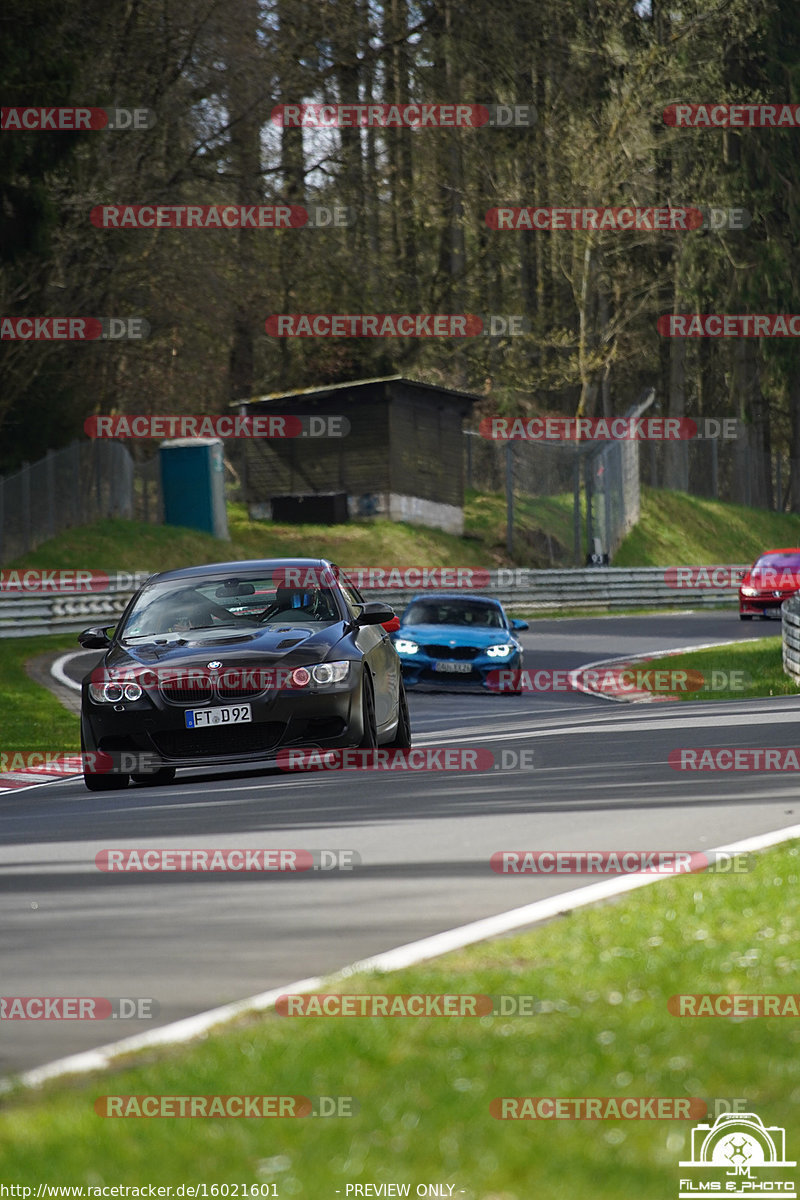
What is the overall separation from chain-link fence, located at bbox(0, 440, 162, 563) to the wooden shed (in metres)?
6.14

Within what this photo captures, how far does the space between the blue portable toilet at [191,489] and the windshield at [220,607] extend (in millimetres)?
34484

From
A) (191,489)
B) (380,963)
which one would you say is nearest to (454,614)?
(380,963)

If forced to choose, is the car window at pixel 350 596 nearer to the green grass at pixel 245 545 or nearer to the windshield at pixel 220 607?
the windshield at pixel 220 607

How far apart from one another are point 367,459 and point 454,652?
2970cm

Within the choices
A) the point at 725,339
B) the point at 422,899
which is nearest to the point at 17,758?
the point at 422,899

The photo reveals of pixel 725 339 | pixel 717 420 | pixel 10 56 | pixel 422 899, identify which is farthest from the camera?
pixel 725 339

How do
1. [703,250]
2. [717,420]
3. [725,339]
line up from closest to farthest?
[703,250] < [717,420] < [725,339]

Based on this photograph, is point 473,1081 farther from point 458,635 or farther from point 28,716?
point 458,635

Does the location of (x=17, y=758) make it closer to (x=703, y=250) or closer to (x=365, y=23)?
(x=365, y=23)

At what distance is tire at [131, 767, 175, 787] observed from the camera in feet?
46.6

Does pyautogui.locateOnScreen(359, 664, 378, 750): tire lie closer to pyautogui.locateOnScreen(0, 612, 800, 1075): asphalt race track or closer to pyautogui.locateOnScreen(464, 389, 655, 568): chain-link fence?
pyautogui.locateOnScreen(0, 612, 800, 1075): asphalt race track

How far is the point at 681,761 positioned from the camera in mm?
13633

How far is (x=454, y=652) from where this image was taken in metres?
25.3

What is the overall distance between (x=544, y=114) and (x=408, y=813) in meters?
53.4
